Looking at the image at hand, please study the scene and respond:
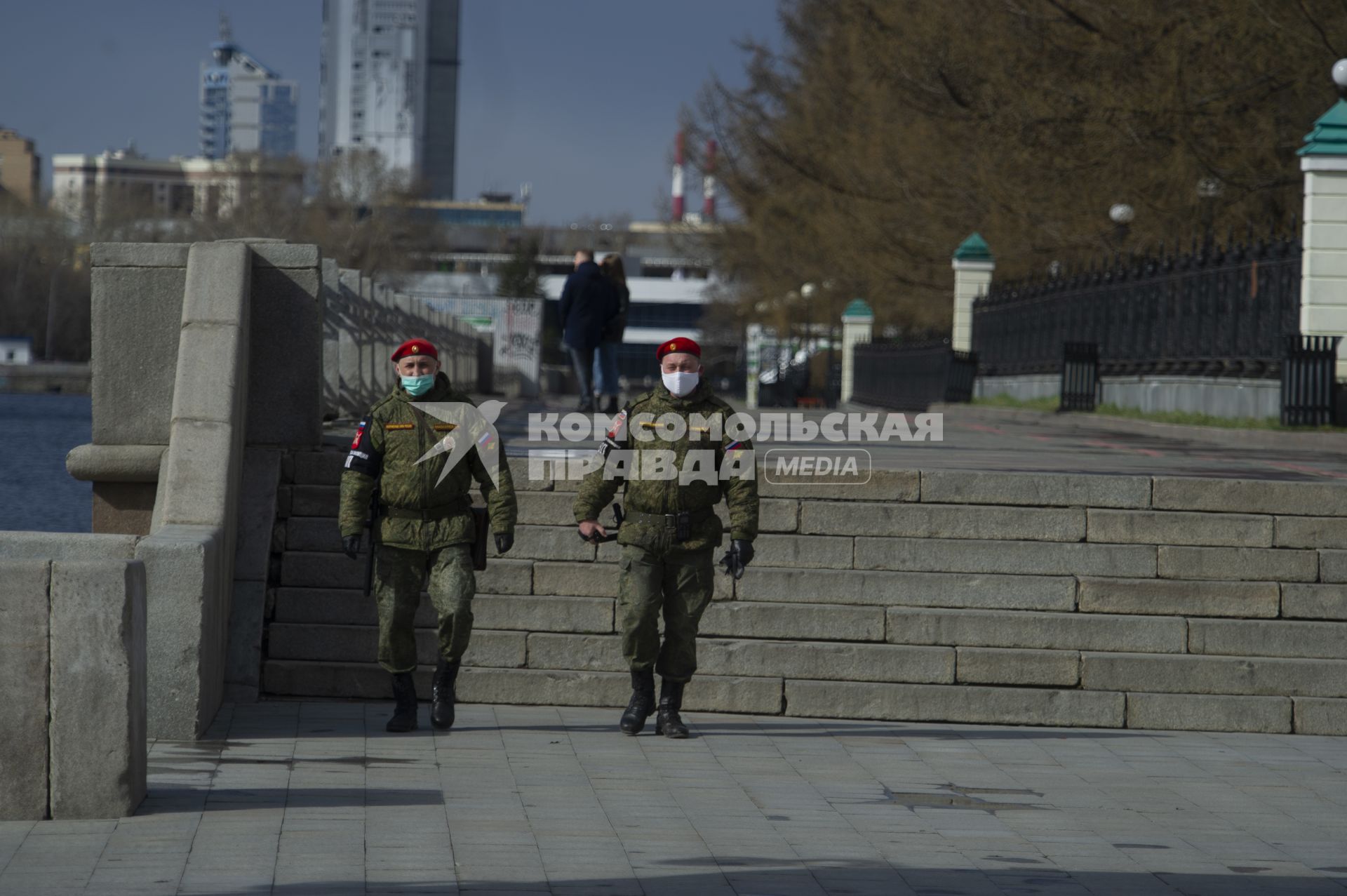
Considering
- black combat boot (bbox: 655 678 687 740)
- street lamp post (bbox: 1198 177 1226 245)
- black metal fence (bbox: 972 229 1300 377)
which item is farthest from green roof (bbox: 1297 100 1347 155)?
black combat boot (bbox: 655 678 687 740)

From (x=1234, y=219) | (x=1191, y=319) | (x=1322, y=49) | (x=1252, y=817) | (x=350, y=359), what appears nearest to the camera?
(x=1252, y=817)

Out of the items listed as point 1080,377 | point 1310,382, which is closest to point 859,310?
point 1080,377

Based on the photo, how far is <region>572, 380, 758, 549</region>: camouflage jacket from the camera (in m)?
7.90

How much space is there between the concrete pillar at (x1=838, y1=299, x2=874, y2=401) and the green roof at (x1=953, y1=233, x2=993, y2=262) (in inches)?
444

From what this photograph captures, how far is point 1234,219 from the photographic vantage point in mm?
28203

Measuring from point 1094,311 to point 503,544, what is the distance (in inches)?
742

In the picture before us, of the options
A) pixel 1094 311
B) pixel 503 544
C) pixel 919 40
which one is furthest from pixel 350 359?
pixel 919 40

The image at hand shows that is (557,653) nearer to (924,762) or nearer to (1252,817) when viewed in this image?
(924,762)

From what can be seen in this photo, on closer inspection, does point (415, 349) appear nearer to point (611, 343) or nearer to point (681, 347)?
point (681, 347)

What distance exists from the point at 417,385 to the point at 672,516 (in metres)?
1.30

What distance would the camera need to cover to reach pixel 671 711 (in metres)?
8.16

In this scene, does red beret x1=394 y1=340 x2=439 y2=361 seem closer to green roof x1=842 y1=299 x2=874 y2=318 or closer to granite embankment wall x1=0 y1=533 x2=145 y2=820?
granite embankment wall x1=0 y1=533 x2=145 y2=820

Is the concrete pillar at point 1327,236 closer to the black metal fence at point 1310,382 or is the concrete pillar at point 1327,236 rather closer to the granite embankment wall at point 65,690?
the black metal fence at point 1310,382

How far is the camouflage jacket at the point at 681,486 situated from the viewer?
25.9 feet
